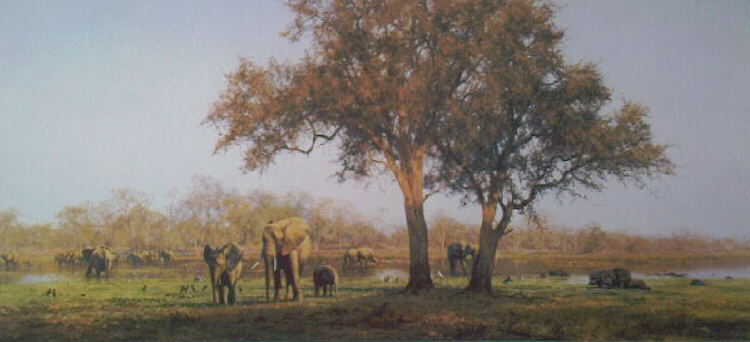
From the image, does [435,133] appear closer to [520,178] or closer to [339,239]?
[520,178]

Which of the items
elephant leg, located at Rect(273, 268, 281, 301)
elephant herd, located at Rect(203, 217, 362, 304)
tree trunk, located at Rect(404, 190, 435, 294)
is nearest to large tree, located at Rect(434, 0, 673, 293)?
tree trunk, located at Rect(404, 190, 435, 294)

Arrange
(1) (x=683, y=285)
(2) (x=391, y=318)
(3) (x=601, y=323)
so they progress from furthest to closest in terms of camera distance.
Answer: (1) (x=683, y=285)
(2) (x=391, y=318)
(3) (x=601, y=323)

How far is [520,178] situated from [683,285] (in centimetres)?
374

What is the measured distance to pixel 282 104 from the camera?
1319 centimetres

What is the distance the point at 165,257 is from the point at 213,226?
1771mm

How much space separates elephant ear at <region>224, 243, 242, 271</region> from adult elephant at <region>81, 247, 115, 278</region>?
2946 mm

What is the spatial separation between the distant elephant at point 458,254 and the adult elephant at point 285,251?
3.77m

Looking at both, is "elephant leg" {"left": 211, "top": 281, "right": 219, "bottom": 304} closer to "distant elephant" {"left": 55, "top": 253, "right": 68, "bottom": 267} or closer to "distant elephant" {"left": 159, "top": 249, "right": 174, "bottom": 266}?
"distant elephant" {"left": 159, "top": 249, "right": 174, "bottom": 266}

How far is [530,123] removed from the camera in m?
12.7

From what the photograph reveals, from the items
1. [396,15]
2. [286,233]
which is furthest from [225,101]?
[396,15]

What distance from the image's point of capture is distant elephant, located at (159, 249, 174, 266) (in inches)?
550

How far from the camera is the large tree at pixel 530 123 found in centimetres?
1228

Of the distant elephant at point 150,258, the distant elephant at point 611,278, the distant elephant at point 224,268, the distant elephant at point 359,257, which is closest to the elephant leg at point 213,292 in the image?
the distant elephant at point 224,268

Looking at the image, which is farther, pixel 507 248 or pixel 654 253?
pixel 507 248
